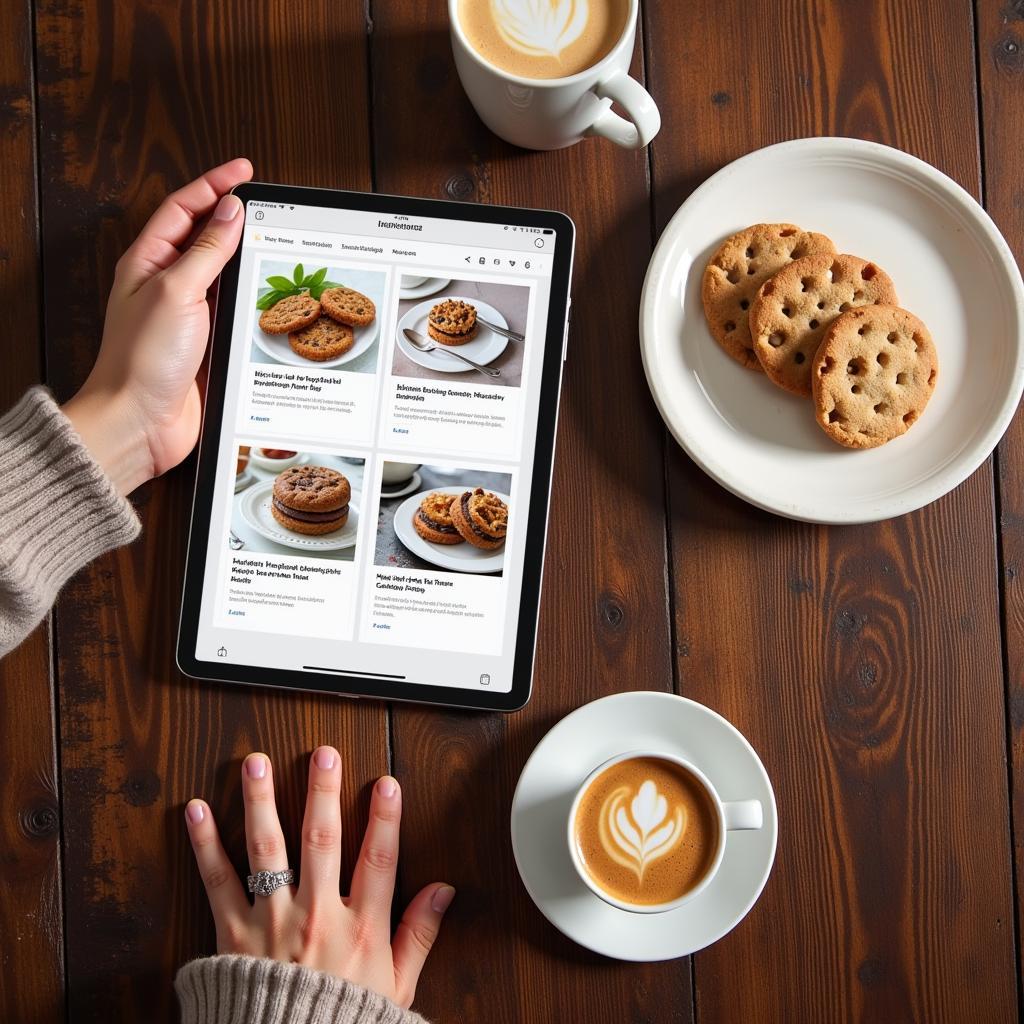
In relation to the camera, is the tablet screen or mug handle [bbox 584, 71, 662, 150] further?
the tablet screen

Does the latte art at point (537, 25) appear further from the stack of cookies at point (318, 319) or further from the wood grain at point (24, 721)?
the wood grain at point (24, 721)

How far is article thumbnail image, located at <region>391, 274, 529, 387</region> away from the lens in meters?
0.83

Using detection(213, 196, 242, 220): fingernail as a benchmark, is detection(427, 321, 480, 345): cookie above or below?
below

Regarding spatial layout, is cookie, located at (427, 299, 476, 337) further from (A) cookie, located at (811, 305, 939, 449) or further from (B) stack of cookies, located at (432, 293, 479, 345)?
(A) cookie, located at (811, 305, 939, 449)

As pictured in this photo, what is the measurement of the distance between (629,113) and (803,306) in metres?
0.22

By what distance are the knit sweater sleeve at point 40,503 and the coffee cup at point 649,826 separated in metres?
0.46

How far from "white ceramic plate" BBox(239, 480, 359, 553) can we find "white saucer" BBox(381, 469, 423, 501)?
28 millimetres

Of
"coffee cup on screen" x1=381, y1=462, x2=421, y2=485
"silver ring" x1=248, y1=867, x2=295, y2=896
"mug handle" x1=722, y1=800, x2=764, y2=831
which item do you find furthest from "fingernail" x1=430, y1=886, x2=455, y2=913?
"coffee cup on screen" x1=381, y1=462, x2=421, y2=485

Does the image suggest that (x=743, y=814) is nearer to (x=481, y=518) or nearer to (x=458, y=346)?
(x=481, y=518)

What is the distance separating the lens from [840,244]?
0.84 metres

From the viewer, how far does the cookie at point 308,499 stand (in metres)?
0.82

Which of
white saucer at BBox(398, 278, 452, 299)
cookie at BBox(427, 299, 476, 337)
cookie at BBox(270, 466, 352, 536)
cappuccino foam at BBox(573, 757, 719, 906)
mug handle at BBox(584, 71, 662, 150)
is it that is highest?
mug handle at BBox(584, 71, 662, 150)

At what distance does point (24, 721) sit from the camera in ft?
2.77

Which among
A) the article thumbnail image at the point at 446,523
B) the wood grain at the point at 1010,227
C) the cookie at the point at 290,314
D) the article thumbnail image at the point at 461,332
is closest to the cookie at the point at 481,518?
the article thumbnail image at the point at 446,523
